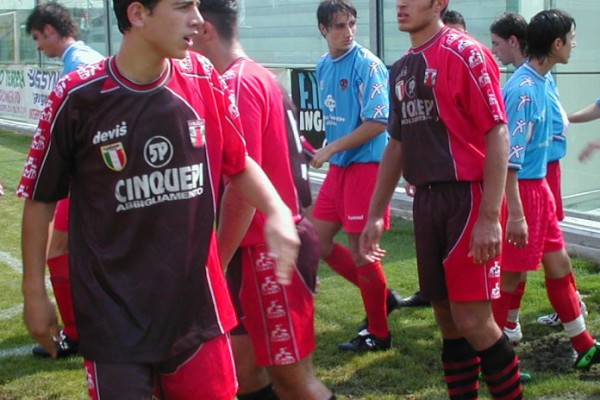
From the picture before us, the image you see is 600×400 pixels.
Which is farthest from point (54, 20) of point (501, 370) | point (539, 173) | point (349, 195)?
point (501, 370)

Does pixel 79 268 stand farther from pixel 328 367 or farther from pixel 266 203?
pixel 328 367

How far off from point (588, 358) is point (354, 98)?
212 centimetres

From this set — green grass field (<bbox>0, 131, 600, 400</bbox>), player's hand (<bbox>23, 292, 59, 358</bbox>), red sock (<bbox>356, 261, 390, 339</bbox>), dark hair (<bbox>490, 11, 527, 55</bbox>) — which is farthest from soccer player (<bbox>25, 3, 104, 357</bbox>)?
player's hand (<bbox>23, 292, 59, 358</bbox>)

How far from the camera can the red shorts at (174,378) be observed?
2.98 meters

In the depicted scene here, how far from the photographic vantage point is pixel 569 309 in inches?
A: 217

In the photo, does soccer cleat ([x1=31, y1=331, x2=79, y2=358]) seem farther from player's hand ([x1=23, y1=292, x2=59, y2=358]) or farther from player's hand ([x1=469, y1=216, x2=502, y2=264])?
player's hand ([x1=23, y1=292, x2=59, y2=358])

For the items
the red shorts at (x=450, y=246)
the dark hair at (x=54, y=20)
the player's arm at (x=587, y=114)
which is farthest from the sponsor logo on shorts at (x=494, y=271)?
the dark hair at (x=54, y=20)

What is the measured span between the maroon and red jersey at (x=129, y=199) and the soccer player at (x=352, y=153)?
276 centimetres

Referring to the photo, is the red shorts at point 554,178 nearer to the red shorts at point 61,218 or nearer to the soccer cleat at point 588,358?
the soccer cleat at point 588,358

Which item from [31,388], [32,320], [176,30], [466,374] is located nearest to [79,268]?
[32,320]

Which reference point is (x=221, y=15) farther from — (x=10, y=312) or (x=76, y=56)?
(x=10, y=312)

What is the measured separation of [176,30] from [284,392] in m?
1.55

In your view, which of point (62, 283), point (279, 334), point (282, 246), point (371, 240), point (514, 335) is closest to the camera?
point (282, 246)

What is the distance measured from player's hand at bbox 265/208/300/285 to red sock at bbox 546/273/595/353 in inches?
121
